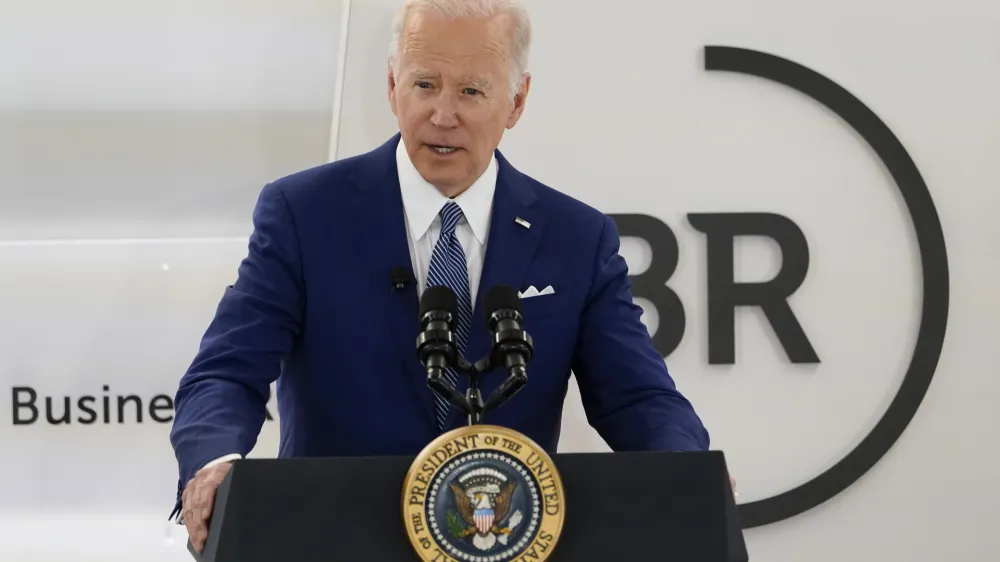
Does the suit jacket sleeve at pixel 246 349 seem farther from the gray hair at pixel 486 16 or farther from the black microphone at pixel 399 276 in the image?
the gray hair at pixel 486 16

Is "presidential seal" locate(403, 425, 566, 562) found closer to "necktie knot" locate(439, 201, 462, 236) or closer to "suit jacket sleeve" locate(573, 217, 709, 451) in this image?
"suit jacket sleeve" locate(573, 217, 709, 451)

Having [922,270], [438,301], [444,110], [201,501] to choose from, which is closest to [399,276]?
[444,110]

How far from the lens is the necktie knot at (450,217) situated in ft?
7.16

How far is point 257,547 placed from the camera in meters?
1.49

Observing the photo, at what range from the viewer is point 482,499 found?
146cm

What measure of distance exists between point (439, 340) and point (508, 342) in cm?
9

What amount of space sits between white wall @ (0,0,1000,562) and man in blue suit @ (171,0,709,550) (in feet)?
4.81

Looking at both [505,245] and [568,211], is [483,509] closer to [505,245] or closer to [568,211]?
[505,245]

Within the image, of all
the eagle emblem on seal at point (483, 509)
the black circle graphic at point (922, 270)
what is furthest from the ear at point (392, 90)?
the black circle graphic at point (922, 270)

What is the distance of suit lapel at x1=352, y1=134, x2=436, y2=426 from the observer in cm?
210

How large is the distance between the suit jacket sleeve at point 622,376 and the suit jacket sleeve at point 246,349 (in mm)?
557

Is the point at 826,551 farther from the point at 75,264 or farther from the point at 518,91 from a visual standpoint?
the point at 75,264

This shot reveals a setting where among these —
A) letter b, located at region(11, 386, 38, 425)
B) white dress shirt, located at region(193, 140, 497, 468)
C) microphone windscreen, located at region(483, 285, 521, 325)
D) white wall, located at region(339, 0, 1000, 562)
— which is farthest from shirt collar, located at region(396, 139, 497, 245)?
letter b, located at region(11, 386, 38, 425)

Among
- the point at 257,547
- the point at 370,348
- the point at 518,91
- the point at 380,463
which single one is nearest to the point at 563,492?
the point at 380,463
